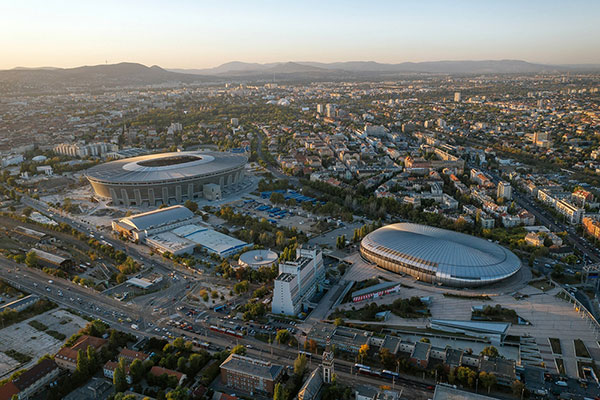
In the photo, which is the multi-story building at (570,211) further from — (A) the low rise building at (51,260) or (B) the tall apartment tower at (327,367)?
(A) the low rise building at (51,260)

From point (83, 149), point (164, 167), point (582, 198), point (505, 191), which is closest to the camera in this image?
point (582, 198)

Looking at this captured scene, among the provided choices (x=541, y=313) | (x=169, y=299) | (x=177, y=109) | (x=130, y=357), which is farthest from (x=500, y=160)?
(x=177, y=109)

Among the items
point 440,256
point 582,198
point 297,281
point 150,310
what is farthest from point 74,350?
point 582,198

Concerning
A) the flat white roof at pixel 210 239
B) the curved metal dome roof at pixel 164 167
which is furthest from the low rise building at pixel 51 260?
the curved metal dome roof at pixel 164 167

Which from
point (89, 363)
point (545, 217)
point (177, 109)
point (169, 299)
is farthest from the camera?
point (177, 109)

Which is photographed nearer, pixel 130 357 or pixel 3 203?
pixel 130 357

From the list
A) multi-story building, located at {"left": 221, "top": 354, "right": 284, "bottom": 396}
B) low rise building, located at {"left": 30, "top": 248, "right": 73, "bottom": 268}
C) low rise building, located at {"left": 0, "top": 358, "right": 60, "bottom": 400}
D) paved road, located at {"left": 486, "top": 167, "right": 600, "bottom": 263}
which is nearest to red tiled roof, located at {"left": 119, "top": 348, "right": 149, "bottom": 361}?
low rise building, located at {"left": 0, "top": 358, "right": 60, "bottom": 400}

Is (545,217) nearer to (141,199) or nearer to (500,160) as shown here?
(500,160)

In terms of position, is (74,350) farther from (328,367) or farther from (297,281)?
(328,367)
